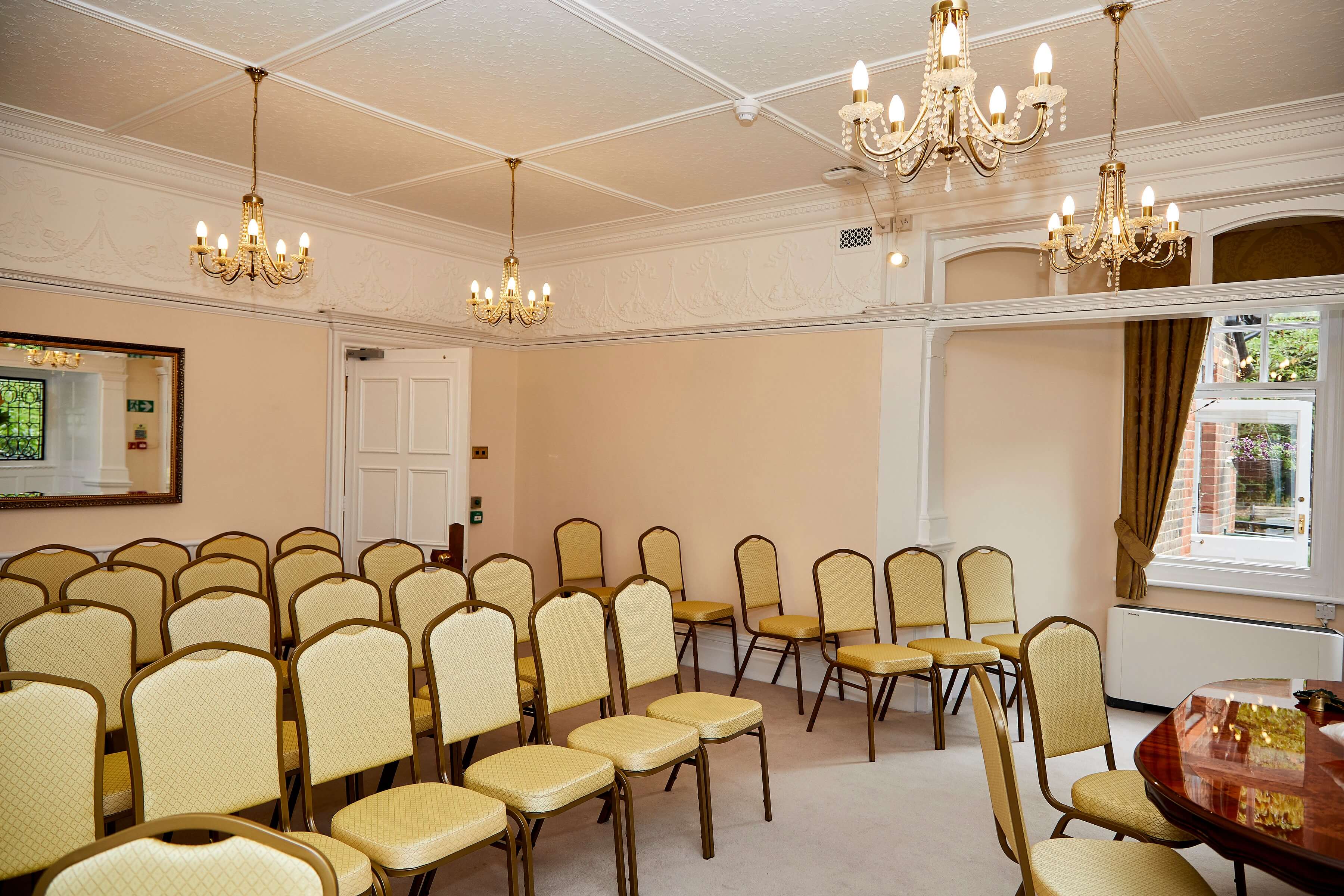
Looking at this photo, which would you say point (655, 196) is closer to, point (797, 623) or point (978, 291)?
point (978, 291)

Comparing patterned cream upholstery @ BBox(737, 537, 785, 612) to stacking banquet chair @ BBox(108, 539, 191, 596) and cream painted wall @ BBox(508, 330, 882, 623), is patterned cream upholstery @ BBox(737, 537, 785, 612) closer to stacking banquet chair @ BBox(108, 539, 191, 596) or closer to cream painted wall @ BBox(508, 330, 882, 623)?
cream painted wall @ BBox(508, 330, 882, 623)

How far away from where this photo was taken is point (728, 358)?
606 centimetres

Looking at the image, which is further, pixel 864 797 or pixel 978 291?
pixel 978 291

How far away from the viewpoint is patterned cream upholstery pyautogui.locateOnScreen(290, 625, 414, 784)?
102 inches

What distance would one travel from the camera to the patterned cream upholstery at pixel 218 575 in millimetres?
4000

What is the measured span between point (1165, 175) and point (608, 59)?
2.91m

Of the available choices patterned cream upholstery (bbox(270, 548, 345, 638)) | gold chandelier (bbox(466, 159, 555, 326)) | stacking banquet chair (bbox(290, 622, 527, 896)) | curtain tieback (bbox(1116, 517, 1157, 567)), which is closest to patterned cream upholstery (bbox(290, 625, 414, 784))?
stacking banquet chair (bbox(290, 622, 527, 896))

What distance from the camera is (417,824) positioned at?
2.44 metres

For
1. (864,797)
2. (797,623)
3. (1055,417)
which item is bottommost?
(864,797)

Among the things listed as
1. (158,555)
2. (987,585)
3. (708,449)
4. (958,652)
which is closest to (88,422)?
(158,555)

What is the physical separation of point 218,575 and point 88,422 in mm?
1475

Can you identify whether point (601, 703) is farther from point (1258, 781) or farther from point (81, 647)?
point (1258, 781)

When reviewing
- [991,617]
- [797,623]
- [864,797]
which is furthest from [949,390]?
[864,797]

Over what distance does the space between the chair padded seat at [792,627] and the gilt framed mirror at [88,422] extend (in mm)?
3643
